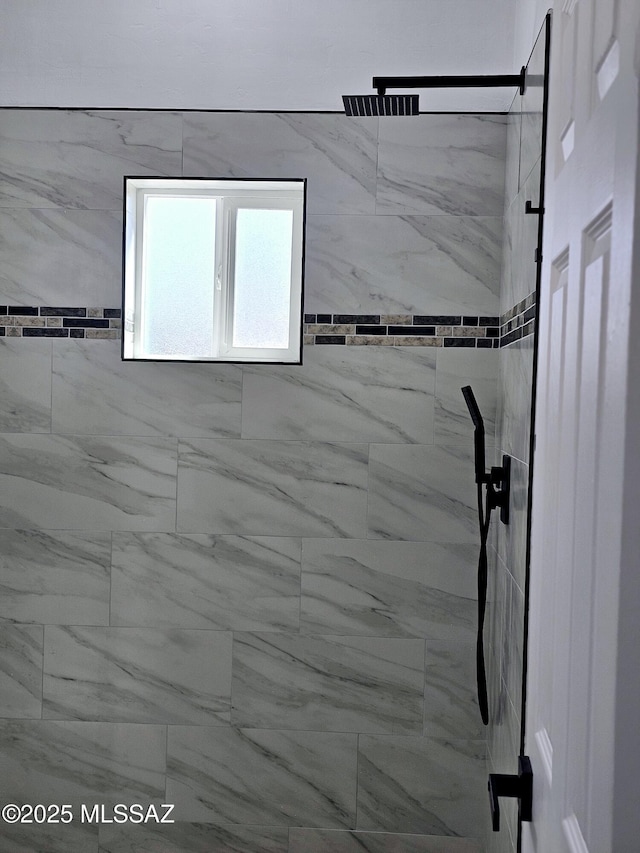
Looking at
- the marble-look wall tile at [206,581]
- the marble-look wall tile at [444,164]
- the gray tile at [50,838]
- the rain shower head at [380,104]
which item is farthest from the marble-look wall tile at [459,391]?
the gray tile at [50,838]

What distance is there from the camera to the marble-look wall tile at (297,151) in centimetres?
238

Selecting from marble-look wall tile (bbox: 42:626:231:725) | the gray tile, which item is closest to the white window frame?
marble-look wall tile (bbox: 42:626:231:725)

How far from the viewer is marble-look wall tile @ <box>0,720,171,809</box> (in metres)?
2.43

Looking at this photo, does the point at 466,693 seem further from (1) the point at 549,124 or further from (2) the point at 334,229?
(1) the point at 549,124

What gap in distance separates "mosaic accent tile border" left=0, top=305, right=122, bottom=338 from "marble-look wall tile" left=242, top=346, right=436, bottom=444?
471 millimetres

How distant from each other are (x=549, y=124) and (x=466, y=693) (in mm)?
1757

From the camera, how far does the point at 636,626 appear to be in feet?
2.10

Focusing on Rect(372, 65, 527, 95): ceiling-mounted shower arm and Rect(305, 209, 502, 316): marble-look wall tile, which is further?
Rect(305, 209, 502, 316): marble-look wall tile

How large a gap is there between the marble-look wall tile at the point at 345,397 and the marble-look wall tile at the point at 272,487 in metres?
0.06

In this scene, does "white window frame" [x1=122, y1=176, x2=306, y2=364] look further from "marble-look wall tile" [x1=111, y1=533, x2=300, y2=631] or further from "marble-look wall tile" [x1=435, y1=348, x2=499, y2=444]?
"marble-look wall tile" [x1=111, y1=533, x2=300, y2=631]

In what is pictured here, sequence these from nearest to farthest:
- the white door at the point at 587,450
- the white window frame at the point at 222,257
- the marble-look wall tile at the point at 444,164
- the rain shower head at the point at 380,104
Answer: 1. the white door at the point at 587,450
2. the rain shower head at the point at 380,104
3. the marble-look wall tile at the point at 444,164
4. the white window frame at the point at 222,257

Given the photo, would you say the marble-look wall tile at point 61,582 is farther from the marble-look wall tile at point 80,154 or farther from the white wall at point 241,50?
the white wall at point 241,50

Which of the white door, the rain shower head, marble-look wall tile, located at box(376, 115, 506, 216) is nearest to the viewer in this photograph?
the white door

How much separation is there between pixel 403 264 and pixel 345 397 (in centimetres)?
45
